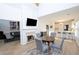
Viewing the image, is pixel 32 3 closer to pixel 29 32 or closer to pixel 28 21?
→ pixel 28 21

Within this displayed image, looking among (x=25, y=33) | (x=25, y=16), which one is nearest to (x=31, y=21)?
(x=25, y=16)

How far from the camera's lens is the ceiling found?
2018 mm

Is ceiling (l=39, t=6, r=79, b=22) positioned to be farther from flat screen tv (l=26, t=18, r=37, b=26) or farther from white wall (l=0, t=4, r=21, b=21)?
white wall (l=0, t=4, r=21, b=21)

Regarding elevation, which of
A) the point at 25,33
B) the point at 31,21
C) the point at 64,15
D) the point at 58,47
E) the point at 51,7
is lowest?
the point at 58,47

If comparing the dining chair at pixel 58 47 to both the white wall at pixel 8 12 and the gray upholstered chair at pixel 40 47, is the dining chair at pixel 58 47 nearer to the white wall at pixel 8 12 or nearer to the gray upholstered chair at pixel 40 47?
the gray upholstered chair at pixel 40 47

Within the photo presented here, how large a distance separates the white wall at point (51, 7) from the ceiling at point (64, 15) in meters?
0.06

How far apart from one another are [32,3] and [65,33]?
2.88ft

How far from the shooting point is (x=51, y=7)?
2.04 m

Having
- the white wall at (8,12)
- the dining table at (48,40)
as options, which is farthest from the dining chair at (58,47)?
the white wall at (8,12)

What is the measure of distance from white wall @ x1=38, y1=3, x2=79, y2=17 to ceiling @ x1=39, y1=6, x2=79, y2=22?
60mm

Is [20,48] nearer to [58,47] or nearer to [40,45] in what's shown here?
[40,45]

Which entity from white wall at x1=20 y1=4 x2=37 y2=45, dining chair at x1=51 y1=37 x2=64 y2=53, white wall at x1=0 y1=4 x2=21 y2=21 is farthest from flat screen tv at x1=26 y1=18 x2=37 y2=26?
dining chair at x1=51 y1=37 x2=64 y2=53

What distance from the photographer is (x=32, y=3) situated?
2000mm

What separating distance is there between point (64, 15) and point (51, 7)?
12.1 inches
